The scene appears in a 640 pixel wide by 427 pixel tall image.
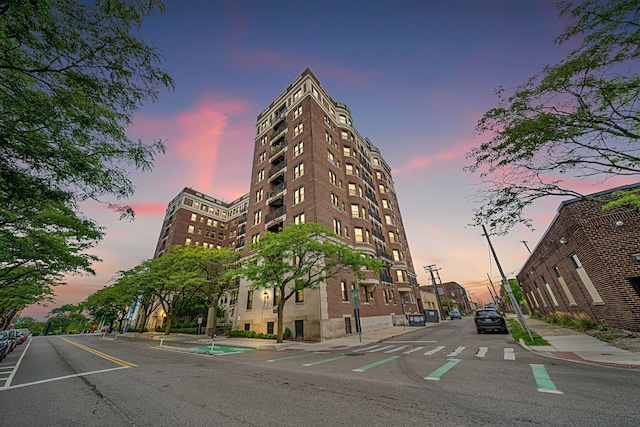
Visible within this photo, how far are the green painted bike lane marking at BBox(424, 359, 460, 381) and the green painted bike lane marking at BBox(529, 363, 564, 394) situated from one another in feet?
7.14

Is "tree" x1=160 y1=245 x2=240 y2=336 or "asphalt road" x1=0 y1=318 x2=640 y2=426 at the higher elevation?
"tree" x1=160 y1=245 x2=240 y2=336

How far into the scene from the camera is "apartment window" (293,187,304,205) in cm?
2656

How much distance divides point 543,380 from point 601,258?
10.8 metres

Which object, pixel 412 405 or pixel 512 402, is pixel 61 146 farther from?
pixel 512 402

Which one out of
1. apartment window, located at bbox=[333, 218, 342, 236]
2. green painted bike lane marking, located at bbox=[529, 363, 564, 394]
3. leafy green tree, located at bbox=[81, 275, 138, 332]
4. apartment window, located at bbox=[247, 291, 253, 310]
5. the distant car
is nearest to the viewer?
green painted bike lane marking, located at bbox=[529, 363, 564, 394]

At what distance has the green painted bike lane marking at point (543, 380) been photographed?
5.06m

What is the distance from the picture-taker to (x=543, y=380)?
19.1 ft

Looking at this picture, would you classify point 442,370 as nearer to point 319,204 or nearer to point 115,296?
point 319,204

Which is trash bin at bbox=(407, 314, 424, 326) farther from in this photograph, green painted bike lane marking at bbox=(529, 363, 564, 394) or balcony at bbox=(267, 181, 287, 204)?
green painted bike lane marking at bbox=(529, 363, 564, 394)

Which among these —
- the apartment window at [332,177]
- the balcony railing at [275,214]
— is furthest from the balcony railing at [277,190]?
the apartment window at [332,177]

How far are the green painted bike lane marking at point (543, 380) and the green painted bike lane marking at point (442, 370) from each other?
2.18 m

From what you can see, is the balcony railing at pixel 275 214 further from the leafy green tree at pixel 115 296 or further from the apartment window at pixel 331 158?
the leafy green tree at pixel 115 296

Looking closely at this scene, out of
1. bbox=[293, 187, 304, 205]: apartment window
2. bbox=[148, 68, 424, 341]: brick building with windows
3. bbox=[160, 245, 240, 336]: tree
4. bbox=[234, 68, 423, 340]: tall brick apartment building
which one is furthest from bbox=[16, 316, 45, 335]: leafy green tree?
bbox=[293, 187, 304, 205]: apartment window

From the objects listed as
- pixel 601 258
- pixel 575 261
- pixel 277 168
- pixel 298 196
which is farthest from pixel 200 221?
pixel 601 258
